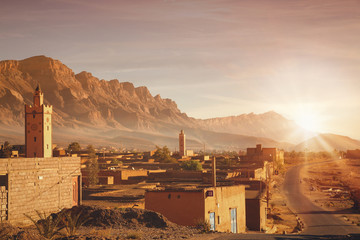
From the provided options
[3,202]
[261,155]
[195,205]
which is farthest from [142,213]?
[261,155]

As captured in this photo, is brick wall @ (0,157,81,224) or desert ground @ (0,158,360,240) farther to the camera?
brick wall @ (0,157,81,224)

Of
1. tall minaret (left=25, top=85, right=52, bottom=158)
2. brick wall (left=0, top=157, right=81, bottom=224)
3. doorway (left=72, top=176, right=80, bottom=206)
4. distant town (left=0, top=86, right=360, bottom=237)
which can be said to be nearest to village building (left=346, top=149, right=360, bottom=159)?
distant town (left=0, top=86, right=360, bottom=237)

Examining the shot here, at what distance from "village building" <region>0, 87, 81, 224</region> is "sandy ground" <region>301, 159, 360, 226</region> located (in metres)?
24.0

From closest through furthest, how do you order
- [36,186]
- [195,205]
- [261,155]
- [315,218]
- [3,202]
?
[3,202] < [36,186] < [195,205] < [315,218] < [261,155]

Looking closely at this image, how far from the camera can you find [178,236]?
60.5 feet

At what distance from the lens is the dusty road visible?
107 feet

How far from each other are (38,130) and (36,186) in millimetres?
37760

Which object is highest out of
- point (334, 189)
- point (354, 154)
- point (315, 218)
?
point (354, 154)

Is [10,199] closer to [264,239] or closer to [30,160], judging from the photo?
[30,160]

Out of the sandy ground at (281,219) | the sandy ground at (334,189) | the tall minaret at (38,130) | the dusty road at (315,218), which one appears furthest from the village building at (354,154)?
the tall minaret at (38,130)

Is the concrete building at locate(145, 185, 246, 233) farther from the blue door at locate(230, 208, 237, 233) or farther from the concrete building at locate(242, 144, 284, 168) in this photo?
the concrete building at locate(242, 144, 284, 168)

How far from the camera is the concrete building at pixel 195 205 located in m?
25.3

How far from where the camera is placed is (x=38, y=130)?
193 feet

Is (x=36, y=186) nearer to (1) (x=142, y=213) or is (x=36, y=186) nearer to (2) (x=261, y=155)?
(1) (x=142, y=213)
